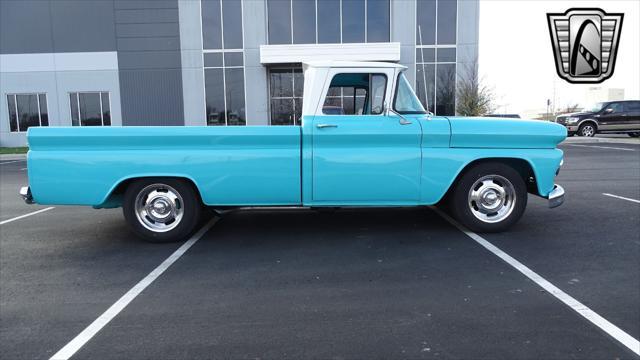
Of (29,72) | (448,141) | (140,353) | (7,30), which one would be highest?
(7,30)

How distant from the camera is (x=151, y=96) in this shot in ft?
86.4

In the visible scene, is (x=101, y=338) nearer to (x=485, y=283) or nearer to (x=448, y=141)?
(x=485, y=283)

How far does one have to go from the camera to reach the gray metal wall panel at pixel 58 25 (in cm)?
2562

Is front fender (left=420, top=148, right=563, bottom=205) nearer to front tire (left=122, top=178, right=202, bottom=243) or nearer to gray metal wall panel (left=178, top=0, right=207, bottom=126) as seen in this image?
front tire (left=122, top=178, right=202, bottom=243)

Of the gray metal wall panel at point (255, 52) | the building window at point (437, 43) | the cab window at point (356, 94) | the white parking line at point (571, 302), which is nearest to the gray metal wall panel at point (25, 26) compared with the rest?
the gray metal wall panel at point (255, 52)

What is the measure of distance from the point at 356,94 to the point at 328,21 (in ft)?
70.0

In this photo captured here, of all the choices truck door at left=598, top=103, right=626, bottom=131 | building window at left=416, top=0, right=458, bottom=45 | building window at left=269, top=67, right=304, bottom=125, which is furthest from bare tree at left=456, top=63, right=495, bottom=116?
building window at left=269, top=67, right=304, bottom=125

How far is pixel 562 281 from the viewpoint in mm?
4141

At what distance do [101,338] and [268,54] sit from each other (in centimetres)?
2278

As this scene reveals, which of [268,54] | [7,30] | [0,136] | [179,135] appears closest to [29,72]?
[7,30]

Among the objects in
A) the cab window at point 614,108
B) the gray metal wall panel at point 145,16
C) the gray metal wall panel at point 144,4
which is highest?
the gray metal wall panel at point 144,4

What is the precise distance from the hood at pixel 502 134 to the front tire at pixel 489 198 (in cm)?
28

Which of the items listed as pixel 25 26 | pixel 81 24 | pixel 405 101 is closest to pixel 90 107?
pixel 81 24

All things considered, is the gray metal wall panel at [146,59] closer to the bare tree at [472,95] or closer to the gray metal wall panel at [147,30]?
the gray metal wall panel at [147,30]
